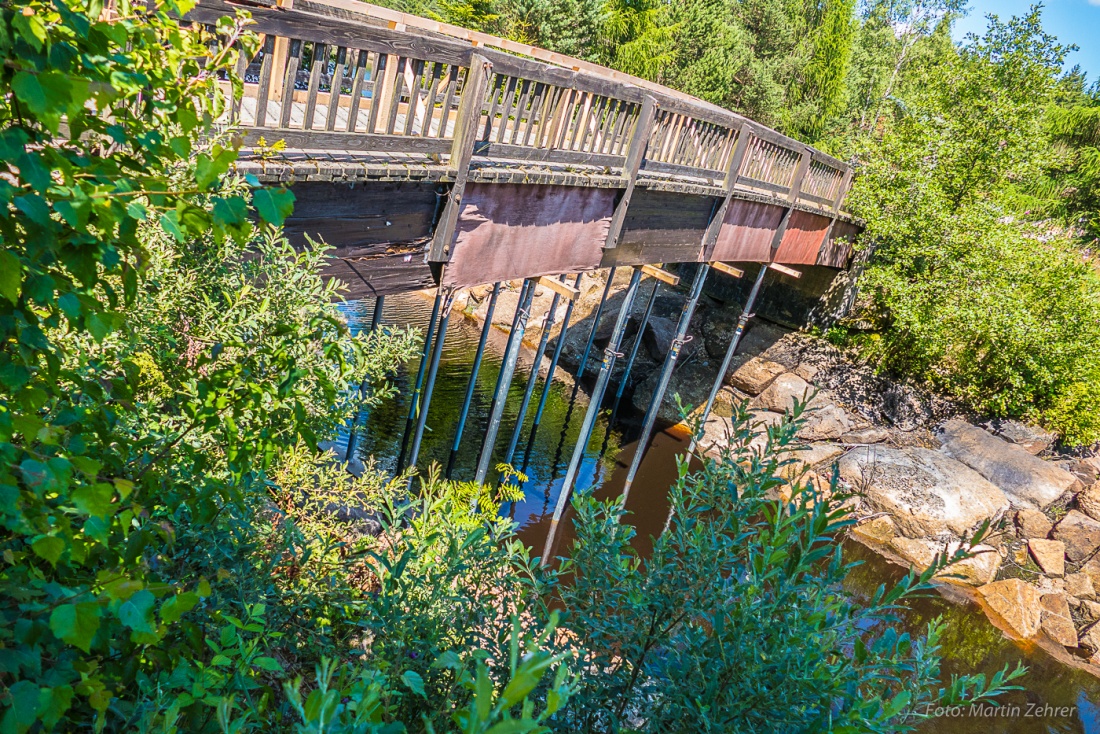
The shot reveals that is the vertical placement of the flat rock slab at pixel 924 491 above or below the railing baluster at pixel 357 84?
below

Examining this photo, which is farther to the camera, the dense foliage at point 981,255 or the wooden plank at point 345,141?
the dense foliage at point 981,255

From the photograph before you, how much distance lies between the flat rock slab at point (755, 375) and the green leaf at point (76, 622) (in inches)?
652

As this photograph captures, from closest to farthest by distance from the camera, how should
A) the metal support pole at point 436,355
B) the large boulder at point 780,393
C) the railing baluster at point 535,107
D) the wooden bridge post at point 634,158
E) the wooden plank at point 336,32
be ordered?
the wooden plank at point 336,32
the railing baluster at point 535,107
the metal support pole at point 436,355
the wooden bridge post at point 634,158
the large boulder at point 780,393

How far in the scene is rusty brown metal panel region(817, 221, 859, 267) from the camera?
1480 centimetres

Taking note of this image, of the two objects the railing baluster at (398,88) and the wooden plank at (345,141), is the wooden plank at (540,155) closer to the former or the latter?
the wooden plank at (345,141)

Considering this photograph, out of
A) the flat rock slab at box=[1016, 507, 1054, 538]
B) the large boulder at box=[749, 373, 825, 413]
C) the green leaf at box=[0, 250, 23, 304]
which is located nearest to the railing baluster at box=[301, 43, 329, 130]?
the green leaf at box=[0, 250, 23, 304]

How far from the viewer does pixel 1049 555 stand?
1287 cm

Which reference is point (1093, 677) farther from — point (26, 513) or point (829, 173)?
point (26, 513)

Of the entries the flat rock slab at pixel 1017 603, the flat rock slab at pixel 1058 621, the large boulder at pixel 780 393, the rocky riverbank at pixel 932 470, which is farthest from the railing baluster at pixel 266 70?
the large boulder at pixel 780 393

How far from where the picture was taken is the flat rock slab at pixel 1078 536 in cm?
1315

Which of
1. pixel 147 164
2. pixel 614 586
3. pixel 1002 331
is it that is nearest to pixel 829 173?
pixel 1002 331

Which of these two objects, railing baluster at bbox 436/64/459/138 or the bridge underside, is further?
railing baluster at bbox 436/64/459/138

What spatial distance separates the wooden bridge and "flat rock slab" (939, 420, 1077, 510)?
8417 mm

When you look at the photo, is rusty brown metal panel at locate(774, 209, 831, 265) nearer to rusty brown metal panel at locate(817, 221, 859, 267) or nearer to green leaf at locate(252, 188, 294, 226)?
rusty brown metal panel at locate(817, 221, 859, 267)
